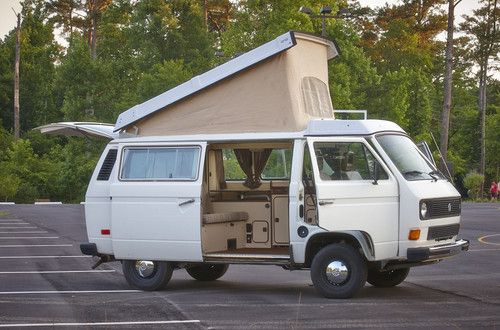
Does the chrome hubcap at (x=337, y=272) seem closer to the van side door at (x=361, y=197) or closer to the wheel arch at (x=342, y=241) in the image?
the wheel arch at (x=342, y=241)

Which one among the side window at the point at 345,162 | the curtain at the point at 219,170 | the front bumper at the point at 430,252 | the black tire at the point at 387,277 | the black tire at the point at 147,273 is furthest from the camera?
the curtain at the point at 219,170

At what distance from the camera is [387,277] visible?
1568 centimetres

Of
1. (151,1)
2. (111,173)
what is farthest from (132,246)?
(151,1)

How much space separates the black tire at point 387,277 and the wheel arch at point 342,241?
5.13 ft

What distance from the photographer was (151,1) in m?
Answer: 76.1

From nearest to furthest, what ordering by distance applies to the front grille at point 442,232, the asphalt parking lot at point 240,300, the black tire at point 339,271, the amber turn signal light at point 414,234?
the asphalt parking lot at point 240,300
the amber turn signal light at point 414,234
the black tire at point 339,271
the front grille at point 442,232

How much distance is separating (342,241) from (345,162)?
1.05 metres

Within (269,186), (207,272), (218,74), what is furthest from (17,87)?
A: (218,74)

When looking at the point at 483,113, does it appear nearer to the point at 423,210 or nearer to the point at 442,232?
the point at 442,232

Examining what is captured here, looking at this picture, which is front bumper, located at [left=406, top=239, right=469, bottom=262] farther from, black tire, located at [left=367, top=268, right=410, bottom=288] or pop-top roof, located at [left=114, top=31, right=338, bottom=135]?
pop-top roof, located at [left=114, top=31, right=338, bottom=135]

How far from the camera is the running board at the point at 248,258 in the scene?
47.3 feet

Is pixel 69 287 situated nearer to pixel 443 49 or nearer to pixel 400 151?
pixel 400 151

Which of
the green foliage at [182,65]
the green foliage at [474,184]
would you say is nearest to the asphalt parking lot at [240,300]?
the green foliage at [182,65]

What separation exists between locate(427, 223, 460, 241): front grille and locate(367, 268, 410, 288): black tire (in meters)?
1.39
